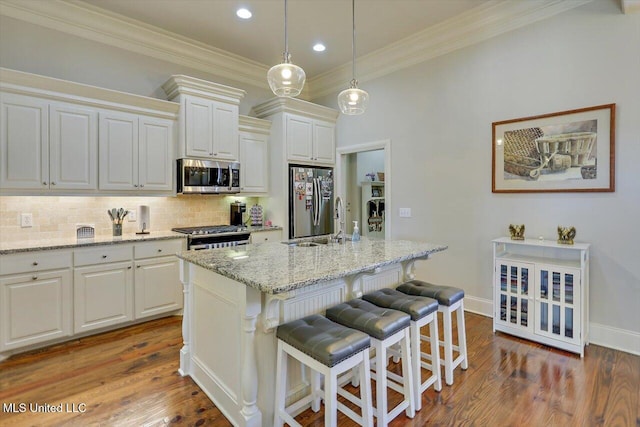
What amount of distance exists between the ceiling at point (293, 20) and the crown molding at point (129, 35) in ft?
0.37

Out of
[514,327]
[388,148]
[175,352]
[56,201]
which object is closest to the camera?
[175,352]

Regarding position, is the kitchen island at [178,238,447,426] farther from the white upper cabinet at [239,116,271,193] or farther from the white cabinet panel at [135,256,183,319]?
the white upper cabinet at [239,116,271,193]

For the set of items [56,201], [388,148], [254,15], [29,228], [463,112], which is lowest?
[29,228]

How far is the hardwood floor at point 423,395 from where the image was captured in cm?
187

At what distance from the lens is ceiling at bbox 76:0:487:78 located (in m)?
3.20

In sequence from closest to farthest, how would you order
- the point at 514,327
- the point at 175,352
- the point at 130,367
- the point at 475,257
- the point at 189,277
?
1. the point at 189,277
2. the point at 130,367
3. the point at 175,352
4. the point at 514,327
5. the point at 475,257

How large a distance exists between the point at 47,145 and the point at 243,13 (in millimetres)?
2314

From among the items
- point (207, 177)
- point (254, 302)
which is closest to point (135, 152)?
point (207, 177)

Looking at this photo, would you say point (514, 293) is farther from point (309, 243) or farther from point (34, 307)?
point (34, 307)

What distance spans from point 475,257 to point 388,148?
1768mm

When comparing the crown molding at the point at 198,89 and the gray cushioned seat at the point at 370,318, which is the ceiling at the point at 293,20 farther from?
the gray cushioned seat at the point at 370,318

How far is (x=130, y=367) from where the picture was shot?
2.45m

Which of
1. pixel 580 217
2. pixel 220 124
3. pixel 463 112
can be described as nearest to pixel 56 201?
pixel 220 124

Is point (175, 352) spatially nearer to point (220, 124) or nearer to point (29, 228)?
point (29, 228)
